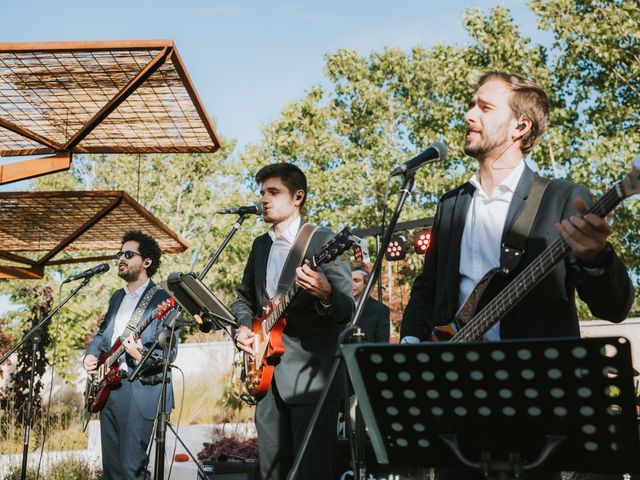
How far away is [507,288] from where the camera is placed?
280cm

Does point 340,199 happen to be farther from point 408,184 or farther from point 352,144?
point 408,184

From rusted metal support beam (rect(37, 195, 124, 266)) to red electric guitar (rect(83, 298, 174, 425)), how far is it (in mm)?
2429

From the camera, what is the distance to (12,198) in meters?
8.42

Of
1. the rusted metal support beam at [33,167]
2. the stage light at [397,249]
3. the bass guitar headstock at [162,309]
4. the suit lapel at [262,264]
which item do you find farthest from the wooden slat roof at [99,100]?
the stage light at [397,249]

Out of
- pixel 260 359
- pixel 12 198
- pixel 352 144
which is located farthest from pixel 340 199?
pixel 260 359

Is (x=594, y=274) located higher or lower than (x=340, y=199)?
lower

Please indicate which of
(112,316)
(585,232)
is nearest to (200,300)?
(112,316)

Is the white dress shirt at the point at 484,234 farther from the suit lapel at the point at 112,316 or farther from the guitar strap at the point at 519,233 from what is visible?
the suit lapel at the point at 112,316

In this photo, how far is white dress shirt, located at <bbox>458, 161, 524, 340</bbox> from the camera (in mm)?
3139


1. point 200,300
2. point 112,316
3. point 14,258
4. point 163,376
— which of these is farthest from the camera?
point 14,258

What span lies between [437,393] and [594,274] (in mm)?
901

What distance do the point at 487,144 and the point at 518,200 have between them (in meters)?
0.35

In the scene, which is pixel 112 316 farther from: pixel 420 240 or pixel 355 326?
pixel 420 240

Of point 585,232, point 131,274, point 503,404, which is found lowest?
point 503,404
